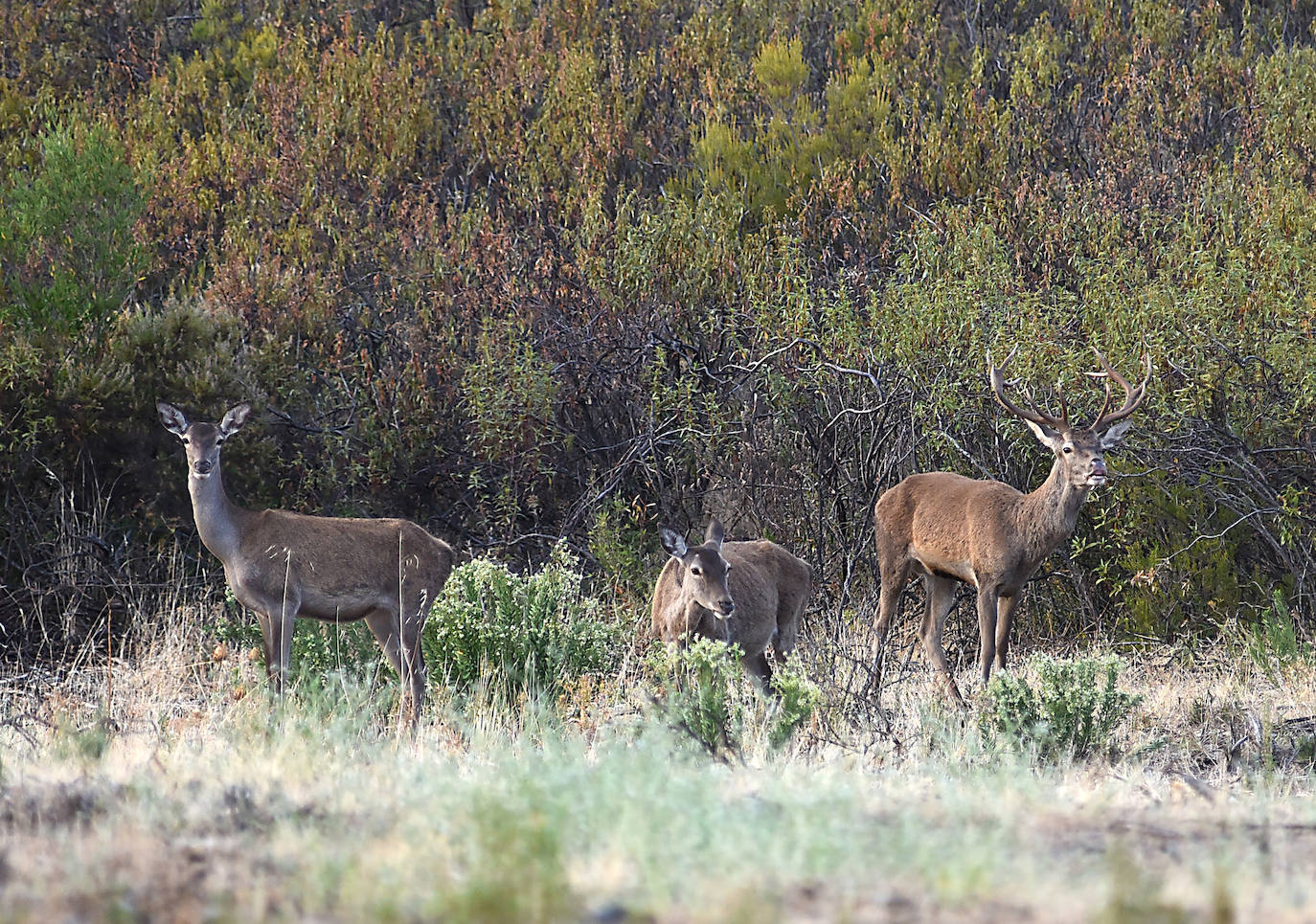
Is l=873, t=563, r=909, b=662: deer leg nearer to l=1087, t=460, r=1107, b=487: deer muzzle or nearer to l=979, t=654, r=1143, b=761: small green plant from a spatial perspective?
l=1087, t=460, r=1107, b=487: deer muzzle

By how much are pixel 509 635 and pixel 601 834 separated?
5.02 meters

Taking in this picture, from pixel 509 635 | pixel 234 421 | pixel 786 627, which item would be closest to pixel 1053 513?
pixel 786 627

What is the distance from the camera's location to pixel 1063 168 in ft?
50.5

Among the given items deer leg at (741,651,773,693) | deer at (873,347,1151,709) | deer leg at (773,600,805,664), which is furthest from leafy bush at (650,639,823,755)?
deer at (873,347,1151,709)

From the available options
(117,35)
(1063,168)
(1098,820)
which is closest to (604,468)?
(1063,168)

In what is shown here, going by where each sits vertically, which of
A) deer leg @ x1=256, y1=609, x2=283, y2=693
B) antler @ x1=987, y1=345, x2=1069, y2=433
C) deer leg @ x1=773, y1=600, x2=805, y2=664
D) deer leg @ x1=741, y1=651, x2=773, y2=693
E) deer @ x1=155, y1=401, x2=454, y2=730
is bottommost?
deer leg @ x1=741, y1=651, x2=773, y2=693

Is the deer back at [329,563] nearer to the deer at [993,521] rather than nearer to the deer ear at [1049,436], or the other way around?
the deer at [993,521]

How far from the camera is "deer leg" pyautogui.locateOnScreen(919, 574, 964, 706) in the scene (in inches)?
427

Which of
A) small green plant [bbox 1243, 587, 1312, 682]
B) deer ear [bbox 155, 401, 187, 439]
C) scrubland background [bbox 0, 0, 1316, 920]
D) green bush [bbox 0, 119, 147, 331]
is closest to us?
scrubland background [bbox 0, 0, 1316, 920]

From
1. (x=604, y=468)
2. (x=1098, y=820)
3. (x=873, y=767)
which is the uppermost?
(x=1098, y=820)

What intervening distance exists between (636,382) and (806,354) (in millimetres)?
1527

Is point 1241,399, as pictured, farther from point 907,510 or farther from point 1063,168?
point 1063,168

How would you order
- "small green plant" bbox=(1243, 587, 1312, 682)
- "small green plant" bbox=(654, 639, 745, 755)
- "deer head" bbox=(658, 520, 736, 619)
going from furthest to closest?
"small green plant" bbox=(1243, 587, 1312, 682) → "deer head" bbox=(658, 520, 736, 619) → "small green plant" bbox=(654, 639, 745, 755)

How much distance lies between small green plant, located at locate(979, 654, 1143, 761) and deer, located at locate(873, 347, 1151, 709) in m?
1.65
